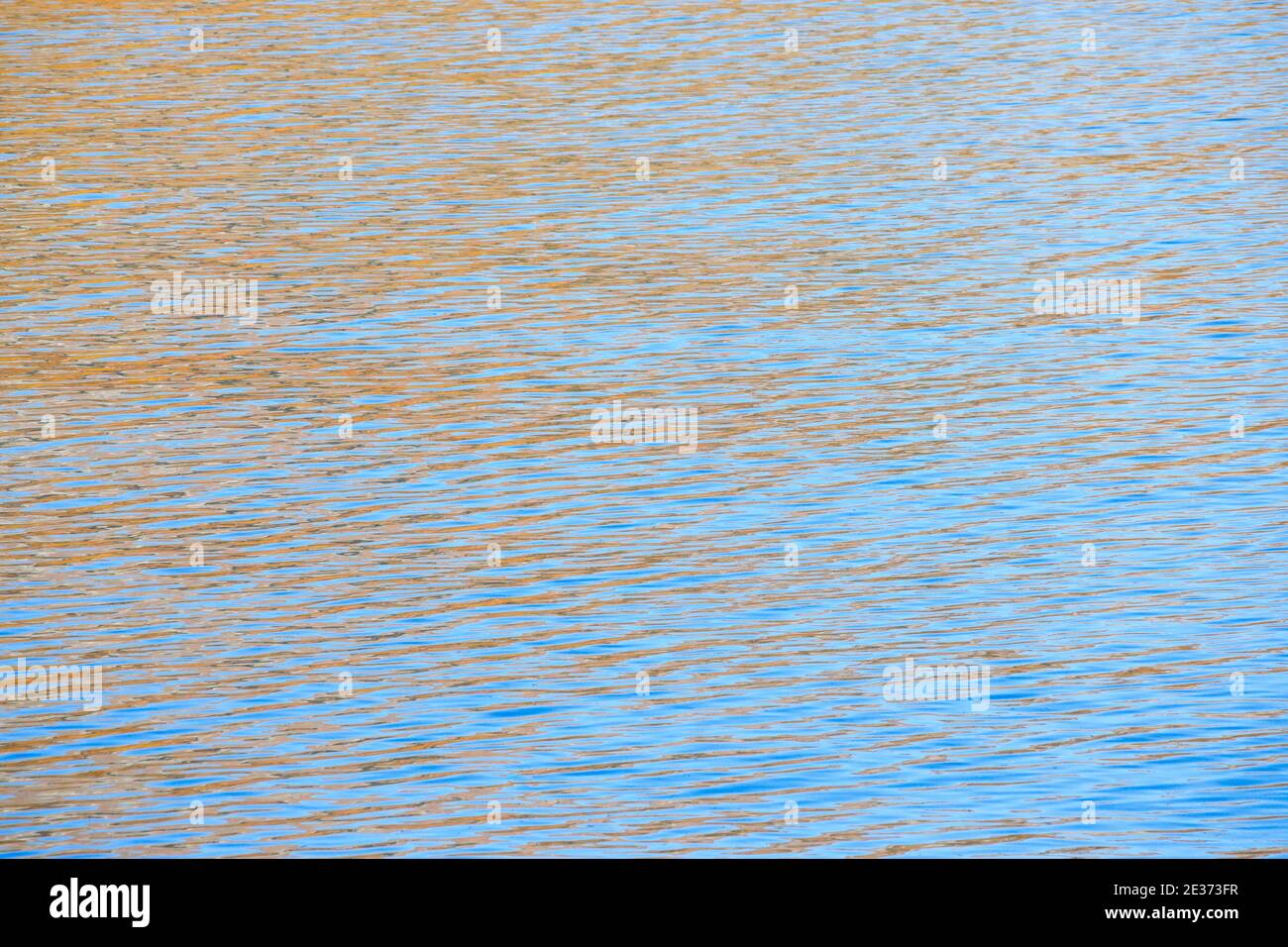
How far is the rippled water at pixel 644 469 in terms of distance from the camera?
27.9 ft

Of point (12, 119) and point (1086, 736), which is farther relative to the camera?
point (12, 119)

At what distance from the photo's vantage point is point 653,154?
19797mm

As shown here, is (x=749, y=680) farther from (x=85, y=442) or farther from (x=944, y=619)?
(x=85, y=442)

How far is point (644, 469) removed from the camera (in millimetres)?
12141

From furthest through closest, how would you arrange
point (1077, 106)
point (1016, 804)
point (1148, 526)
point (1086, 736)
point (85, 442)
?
1. point (1077, 106)
2. point (85, 442)
3. point (1148, 526)
4. point (1086, 736)
5. point (1016, 804)

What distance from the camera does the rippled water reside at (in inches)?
335

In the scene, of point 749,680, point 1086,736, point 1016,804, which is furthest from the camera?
point 749,680

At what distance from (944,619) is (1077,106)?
40.7 ft
